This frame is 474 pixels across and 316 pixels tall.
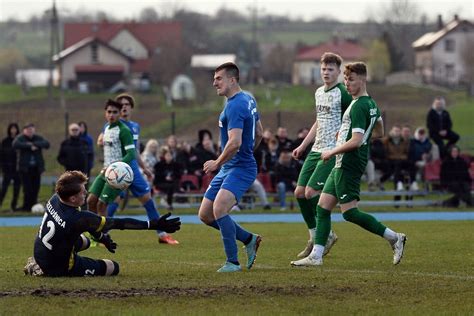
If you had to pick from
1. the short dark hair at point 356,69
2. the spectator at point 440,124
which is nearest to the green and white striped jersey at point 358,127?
the short dark hair at point 356,69

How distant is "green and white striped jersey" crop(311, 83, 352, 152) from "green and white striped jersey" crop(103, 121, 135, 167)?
134 inches

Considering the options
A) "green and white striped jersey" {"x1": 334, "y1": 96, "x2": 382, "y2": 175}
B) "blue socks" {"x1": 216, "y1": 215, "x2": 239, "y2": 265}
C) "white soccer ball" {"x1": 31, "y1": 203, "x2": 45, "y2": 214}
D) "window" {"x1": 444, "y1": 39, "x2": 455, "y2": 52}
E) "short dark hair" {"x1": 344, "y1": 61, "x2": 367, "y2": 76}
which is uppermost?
"window" {"x1": 444, "y1": 39, "x2": 455, "y2": 52}

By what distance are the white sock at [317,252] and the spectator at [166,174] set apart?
42.2 ft

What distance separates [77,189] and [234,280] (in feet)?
5.46

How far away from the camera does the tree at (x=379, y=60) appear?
366ft

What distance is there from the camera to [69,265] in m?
11.2

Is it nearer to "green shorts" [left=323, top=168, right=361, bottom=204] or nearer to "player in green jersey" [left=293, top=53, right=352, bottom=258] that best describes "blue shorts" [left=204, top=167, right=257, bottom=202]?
"green shorts" [left=323, top=168, right=361, bottom=204]

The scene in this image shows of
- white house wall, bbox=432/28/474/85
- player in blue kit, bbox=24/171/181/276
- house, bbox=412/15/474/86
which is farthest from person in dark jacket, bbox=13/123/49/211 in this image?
white house wall, bbox=432/28/474/85

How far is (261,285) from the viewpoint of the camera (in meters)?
10.7

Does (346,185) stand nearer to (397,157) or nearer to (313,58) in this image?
(397,157)

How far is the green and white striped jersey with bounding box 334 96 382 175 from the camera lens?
12.3 metres

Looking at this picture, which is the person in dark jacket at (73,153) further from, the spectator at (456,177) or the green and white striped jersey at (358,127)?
the green and white striped jersey at (358,127)

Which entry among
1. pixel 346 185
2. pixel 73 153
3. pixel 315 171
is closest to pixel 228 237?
pixel 346 185

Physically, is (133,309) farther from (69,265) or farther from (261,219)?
(261,219)
